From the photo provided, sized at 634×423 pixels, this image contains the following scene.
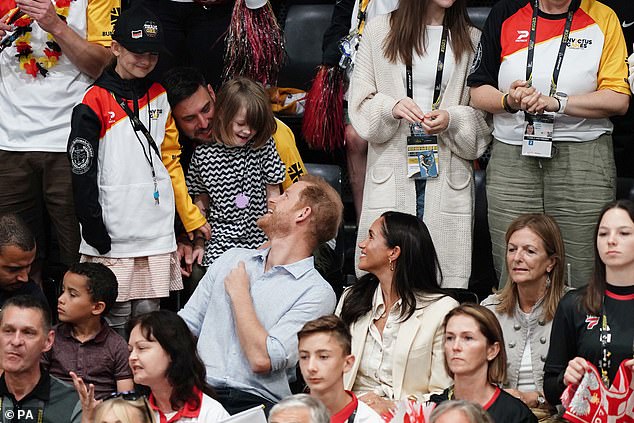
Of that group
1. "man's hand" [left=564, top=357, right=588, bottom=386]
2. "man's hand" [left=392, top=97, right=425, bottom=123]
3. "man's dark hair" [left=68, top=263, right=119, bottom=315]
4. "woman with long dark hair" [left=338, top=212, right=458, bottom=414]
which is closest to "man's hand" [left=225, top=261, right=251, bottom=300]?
"woman with long dark hair" [left=338, top=212, right=458, bottom=414]

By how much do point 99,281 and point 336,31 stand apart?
167 centimetres

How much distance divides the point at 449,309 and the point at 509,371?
0.32m

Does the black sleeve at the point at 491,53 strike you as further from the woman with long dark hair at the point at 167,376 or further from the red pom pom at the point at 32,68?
the red pom pom at the point at 32,68

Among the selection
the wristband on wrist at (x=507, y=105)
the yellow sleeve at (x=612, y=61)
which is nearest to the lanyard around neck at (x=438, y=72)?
the wristband on wrist at (x=507, y=105)

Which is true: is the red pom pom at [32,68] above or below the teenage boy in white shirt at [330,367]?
above

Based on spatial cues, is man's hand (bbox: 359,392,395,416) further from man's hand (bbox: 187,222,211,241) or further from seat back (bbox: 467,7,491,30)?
seat back (bbox: 467,7,491,30)

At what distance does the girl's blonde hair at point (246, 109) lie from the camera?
5059 millimetres

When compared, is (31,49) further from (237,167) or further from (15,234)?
(237,167)

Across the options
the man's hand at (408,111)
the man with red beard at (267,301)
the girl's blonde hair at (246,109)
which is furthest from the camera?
the girl's blonde hair at (246,109)

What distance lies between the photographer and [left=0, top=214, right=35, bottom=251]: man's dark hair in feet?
15.8

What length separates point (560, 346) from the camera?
4.12m

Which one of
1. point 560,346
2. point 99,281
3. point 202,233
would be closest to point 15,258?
point 99,281

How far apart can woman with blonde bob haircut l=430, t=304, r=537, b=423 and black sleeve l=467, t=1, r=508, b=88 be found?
1097 millimetres

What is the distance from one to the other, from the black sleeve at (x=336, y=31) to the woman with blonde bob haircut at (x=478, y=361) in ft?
5.73
